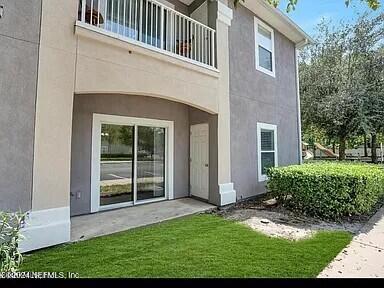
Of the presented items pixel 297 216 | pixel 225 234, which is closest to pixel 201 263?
pixel 225 234

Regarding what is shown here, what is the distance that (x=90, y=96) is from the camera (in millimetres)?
6930

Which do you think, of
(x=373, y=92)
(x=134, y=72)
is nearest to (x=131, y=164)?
(x=134, y=72)

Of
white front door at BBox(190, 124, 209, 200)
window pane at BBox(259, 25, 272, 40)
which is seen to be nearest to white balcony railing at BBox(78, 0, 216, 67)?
white front door at BBox(190, 124, 209, 200)

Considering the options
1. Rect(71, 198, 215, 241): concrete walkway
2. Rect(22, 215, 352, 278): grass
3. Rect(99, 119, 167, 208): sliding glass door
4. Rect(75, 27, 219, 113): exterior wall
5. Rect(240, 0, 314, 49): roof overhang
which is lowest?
Rect(22, 215, 352, 278): grass

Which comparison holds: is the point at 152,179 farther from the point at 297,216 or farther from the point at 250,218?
the point at 297,216

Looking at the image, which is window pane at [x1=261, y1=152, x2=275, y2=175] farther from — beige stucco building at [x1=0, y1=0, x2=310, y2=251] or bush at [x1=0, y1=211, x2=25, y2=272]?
bush at [x1=0, y1=211, x2=25, y2=272]

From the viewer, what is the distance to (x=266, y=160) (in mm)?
10156

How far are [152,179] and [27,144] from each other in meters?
4.38

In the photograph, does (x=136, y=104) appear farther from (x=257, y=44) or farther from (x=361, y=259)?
(x=361, y=259)

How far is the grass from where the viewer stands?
149 inches

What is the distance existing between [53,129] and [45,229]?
5.73ft

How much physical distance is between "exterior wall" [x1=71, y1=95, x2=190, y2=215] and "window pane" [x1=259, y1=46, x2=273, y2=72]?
3798 mm

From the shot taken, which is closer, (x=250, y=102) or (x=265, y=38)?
(x=250, y=102)

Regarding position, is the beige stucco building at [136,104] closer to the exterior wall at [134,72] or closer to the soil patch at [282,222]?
the exterior wall at [134,72]
